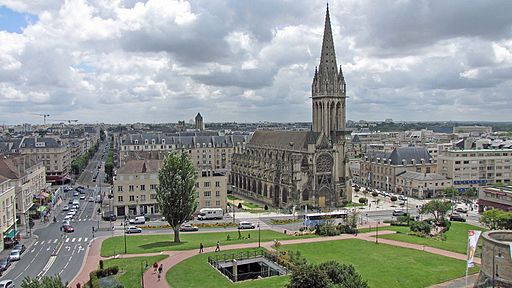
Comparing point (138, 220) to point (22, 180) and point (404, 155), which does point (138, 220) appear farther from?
point (404, 155)

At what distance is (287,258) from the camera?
54.8 m

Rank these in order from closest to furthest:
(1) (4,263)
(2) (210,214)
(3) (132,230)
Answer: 1. (1) (4,263)
2. (3) (132,230)
3. (2) (210,214)

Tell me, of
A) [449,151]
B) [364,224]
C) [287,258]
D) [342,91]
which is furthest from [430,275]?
[449,151]

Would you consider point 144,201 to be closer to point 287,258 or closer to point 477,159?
point 287,258

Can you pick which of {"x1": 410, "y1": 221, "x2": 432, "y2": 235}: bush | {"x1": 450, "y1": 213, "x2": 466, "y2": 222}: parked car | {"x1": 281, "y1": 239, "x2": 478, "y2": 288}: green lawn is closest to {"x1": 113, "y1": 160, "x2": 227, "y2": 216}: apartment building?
{"x1": 281, "y1": 239, "x2": 478, "y2": 288}: green lawn

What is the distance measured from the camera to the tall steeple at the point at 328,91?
4424 inches

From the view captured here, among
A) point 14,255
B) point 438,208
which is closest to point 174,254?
point 14,255

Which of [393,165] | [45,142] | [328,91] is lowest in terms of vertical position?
[393,165]

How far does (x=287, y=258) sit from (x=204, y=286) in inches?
488

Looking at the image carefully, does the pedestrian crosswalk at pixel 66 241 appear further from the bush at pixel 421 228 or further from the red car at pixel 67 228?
the bush at pixel 421 228

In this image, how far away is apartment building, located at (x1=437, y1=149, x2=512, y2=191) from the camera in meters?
128

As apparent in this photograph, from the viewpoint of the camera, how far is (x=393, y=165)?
129875 mm

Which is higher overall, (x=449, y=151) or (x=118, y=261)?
(x=449, y=151)

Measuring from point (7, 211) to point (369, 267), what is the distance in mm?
56644
